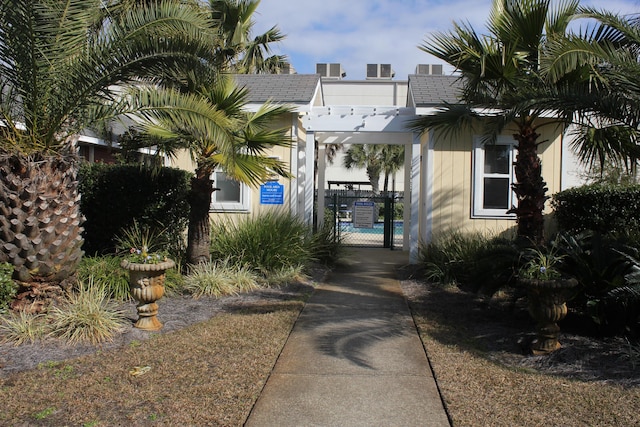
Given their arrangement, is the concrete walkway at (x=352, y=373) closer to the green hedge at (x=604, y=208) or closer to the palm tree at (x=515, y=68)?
the palm tree at (x=515, y=68)

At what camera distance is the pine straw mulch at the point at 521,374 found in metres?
4.25

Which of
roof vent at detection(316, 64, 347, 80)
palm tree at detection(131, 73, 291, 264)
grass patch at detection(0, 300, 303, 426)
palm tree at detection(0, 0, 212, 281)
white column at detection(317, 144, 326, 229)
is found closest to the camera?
grass patch at detection(0, 300, 303, 426)

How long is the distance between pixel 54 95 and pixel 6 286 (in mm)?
2366

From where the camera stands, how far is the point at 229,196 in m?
12.4

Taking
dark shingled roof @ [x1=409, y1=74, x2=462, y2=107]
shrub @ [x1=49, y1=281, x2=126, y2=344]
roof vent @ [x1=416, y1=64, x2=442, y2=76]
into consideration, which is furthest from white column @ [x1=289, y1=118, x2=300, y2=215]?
roof vent @ [x1=416, y1=64, x2=442, y2=76]

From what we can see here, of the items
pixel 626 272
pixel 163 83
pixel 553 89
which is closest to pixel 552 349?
pixel 626 272

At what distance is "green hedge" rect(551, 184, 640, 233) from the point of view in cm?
927

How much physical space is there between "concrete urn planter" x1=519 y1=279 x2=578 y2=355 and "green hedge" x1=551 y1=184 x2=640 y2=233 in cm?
397

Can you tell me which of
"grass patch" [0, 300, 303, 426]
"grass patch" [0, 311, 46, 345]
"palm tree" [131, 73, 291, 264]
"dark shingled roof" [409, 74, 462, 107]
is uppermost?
"dark shingled roof" [409, 74, 462, 107]

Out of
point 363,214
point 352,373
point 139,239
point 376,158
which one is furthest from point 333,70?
point 352,373

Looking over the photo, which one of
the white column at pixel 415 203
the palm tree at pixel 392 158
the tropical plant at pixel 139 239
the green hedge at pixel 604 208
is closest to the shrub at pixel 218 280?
the tropical plant at pixel 139 239

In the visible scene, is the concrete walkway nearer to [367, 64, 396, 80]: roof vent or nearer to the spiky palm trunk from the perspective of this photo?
the spiky palm trunk

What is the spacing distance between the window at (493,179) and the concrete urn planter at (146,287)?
7.40 metres

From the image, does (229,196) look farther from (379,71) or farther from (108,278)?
(379,71)
